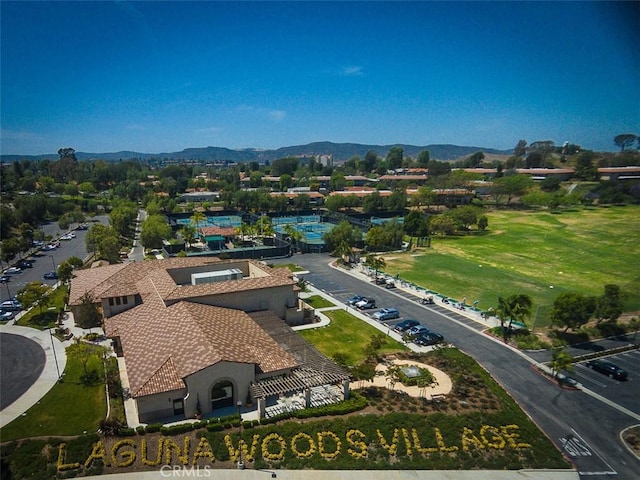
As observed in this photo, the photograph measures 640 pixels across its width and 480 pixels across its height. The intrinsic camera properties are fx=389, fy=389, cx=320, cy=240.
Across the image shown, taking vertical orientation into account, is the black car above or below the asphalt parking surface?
above

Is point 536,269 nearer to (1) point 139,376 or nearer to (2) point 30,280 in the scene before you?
(1) point 139,376

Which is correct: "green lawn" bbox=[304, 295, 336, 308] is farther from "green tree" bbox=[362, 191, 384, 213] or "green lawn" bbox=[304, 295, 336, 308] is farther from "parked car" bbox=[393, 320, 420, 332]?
"green tree" bbox=[362, 191, 384, 213]

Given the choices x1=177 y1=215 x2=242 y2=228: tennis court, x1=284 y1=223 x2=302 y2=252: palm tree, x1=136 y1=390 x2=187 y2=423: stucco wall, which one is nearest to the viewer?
x1=136 y1=390 x2=187 y2=423: stucco wall

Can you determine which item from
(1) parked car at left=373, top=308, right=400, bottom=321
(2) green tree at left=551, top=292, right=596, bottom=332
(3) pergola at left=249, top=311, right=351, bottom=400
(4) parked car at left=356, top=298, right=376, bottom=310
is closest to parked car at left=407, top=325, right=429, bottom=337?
(1) parked car at left=373, top=308, right=400, bottom=321

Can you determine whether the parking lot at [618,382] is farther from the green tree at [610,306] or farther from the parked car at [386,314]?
the parked car at [386,314]

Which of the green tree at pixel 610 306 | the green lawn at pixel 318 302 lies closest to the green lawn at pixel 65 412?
the green lawn at pixel 318 302

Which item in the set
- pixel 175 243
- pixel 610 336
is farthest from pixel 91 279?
pixel 610 336
